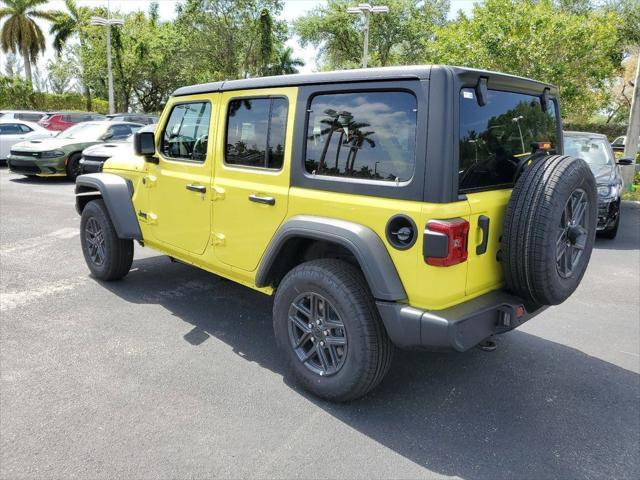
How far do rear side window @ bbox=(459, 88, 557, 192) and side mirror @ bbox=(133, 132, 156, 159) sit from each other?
2.75 meters

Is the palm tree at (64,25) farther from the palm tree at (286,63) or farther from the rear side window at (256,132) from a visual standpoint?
the rear side window at (256,132)

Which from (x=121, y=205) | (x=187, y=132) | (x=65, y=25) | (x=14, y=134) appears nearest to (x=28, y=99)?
(x=65, y=25)

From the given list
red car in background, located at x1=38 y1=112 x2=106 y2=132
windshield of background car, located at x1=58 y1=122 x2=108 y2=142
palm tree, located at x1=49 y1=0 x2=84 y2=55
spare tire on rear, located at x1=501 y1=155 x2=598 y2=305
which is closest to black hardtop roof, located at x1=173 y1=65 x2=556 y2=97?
spare tire on rear, located at x1=501 y1=155 x2=598 y2=305

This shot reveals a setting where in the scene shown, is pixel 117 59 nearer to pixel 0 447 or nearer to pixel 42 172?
pixel 42 172

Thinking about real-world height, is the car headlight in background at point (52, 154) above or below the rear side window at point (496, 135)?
below

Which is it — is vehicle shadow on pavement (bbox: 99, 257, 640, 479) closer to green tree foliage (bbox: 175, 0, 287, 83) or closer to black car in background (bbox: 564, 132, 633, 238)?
black car in background (bbox: 564, 132, 633, 238)

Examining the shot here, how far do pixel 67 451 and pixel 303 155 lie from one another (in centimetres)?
207

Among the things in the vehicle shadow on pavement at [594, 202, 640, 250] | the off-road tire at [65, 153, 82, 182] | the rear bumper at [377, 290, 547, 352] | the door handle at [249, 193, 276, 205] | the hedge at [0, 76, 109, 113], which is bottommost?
the vehicle shadow on pavement at [594, 202, 640, 250]

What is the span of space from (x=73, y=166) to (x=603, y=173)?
11.2m

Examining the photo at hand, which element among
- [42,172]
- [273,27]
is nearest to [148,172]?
[42,172]

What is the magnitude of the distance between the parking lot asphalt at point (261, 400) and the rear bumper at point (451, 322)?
58 cm

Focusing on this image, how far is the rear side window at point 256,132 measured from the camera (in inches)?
132

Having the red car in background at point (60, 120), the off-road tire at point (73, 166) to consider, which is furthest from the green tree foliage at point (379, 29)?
the off-road tire at point (73, 166)

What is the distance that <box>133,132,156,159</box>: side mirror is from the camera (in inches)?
170
